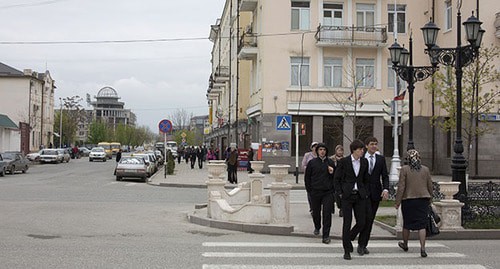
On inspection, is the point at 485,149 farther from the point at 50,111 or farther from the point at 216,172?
the point at 50,111

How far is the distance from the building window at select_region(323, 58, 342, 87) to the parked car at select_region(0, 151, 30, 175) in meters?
20.5

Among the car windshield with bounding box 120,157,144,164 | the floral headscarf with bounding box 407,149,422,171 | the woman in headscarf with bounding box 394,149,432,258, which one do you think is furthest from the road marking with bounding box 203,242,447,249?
the car windshield with bounding box 120,157,144,164

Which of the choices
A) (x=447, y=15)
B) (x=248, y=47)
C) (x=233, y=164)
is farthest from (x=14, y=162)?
(x=447, y=15)

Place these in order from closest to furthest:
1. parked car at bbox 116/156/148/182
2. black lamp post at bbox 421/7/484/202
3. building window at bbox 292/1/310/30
Result: black lamp post at bbox 421/7/484/202 < parked car at bbox 116/156/148/182 < building window at bbox 292/1/310/30

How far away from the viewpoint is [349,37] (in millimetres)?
37281

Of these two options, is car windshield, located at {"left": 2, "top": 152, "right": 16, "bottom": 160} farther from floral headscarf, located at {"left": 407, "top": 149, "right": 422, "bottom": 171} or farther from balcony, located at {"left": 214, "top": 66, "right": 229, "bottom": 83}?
floral headscarf, located at {"left": 407, "top": 149, "right": 422, "bottom": 171}

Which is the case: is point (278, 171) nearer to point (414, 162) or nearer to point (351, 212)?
point (351, 212)

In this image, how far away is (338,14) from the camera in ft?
125

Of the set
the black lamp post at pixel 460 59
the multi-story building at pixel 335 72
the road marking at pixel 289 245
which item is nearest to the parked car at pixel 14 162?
the multi-story building at pixel 335 72

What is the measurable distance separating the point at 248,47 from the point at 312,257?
3175 cm

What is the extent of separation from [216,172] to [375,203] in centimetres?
551

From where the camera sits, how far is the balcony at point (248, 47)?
133 ft

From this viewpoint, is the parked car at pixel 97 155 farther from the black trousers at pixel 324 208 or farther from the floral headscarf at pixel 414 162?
the floral headscarf at pixel 414 162

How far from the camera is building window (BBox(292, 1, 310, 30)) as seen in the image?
37.9 metres
